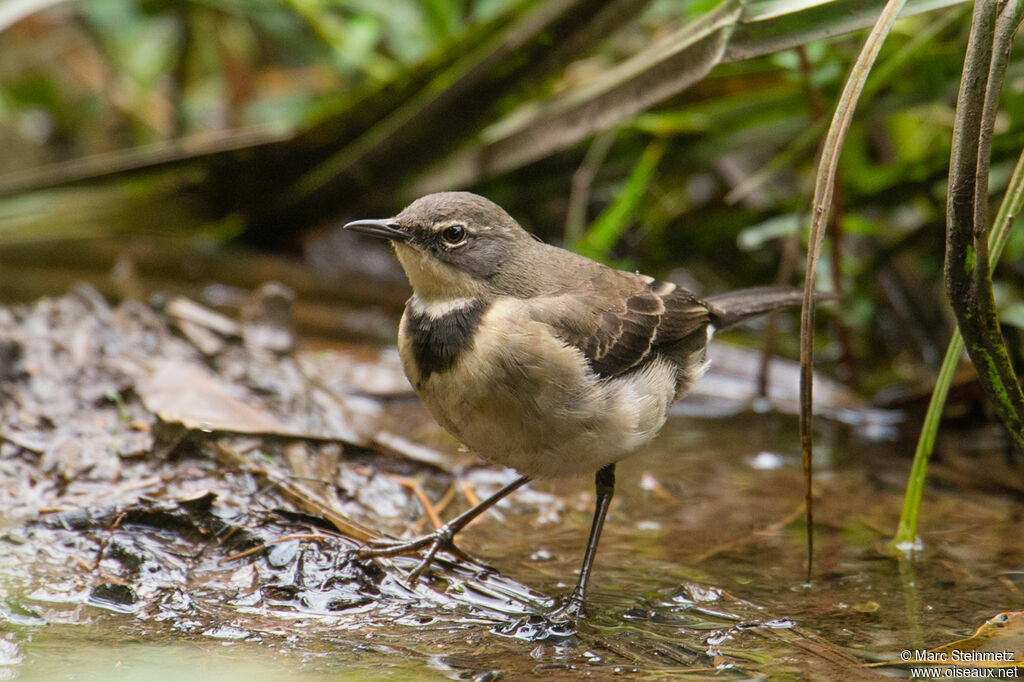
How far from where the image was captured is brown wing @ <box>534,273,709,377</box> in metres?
3.85

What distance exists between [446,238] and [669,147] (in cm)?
273

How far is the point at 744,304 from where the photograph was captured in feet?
15.6

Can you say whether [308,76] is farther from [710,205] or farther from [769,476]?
[769,476]

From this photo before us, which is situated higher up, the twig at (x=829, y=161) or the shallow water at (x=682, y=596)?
the twig at (x=829, y=161)

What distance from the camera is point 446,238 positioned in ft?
13.1

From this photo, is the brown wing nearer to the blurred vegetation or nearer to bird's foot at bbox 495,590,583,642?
bird's foot at bbox 495,590,583,642

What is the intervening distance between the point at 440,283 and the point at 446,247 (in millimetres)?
144

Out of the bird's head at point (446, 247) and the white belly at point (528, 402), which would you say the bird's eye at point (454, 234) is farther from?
the white belly at point (528, 402)

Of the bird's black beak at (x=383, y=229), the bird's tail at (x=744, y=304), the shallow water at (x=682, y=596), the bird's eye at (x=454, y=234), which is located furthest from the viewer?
the bird's tail at (x=744, y=304)

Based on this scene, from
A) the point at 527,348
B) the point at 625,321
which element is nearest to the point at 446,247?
the point at 527,348

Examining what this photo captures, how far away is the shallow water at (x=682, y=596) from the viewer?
2947 mm

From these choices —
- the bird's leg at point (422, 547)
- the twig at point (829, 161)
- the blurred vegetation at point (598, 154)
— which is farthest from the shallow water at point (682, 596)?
the blurred vegetation at point (598, 154)

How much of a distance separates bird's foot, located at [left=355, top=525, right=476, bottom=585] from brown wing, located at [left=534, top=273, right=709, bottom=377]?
2.71 ft

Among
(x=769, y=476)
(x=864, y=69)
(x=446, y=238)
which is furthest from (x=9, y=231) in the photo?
(x=864, y=69)
